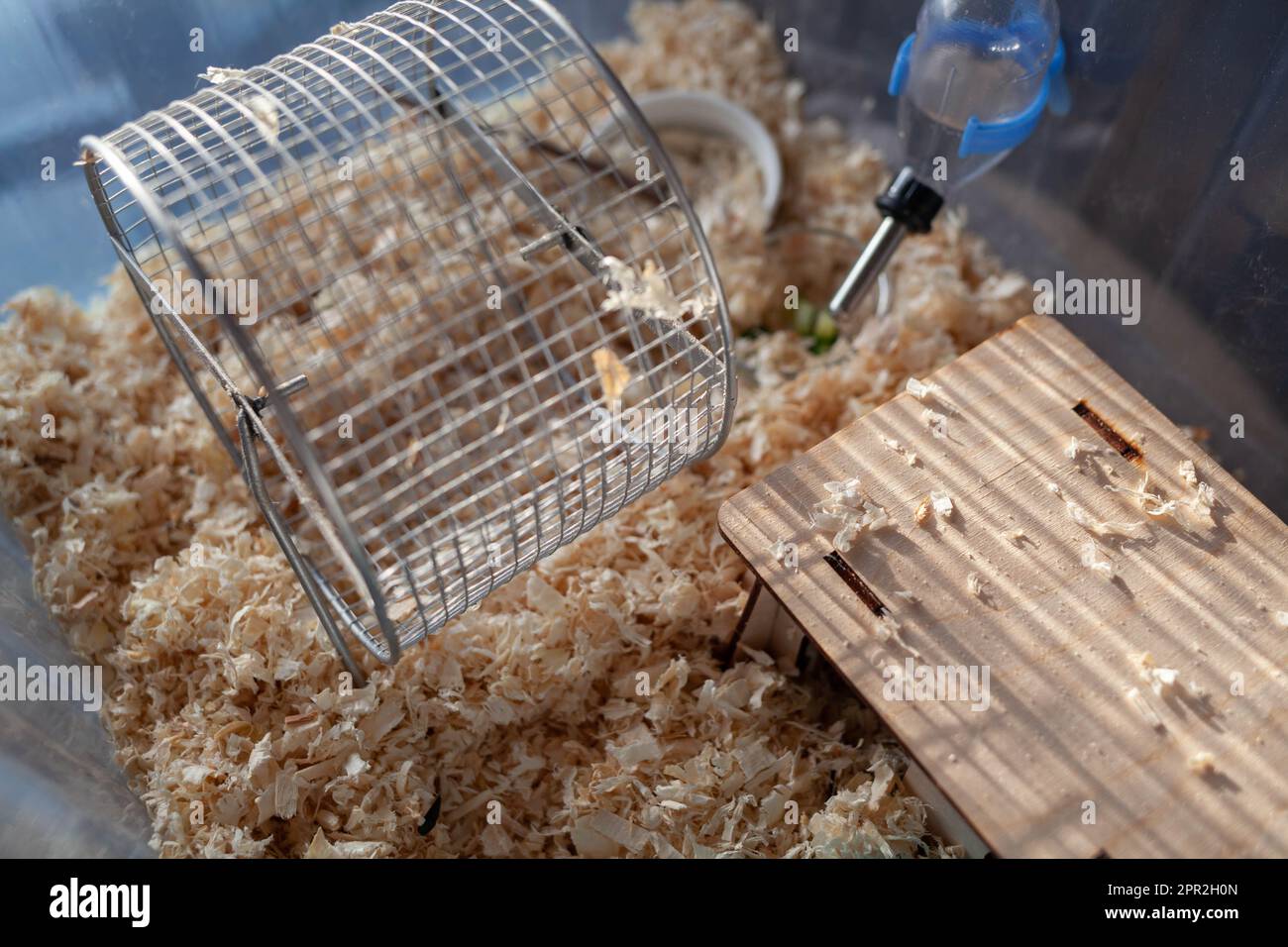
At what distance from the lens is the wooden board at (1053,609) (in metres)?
1.29

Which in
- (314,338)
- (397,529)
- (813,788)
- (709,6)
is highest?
(709,6)

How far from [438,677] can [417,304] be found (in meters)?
0.56

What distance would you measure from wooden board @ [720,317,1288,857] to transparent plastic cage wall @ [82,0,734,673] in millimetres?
263

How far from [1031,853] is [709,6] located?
190cm

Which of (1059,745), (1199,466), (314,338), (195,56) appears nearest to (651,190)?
(314,338)

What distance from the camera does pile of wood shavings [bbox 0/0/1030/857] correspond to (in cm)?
150

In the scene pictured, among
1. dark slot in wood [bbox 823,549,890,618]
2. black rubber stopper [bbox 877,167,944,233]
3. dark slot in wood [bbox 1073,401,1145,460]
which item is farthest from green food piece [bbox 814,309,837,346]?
dark slot in wood [bbox 823,549,890,618]

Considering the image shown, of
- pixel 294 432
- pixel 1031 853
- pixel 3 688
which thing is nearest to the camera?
pixel 294 432

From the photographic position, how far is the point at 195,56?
76.5 inches

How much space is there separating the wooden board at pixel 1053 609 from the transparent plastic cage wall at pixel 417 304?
263mm

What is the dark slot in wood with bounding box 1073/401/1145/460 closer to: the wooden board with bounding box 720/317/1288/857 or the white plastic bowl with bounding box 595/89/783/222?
the wooden board with bounding box 720/317/1288/857

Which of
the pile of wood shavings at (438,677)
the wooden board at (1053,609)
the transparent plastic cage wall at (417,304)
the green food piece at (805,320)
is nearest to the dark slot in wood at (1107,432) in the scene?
the wooden board at (1053,609)

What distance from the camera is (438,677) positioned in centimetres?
161
